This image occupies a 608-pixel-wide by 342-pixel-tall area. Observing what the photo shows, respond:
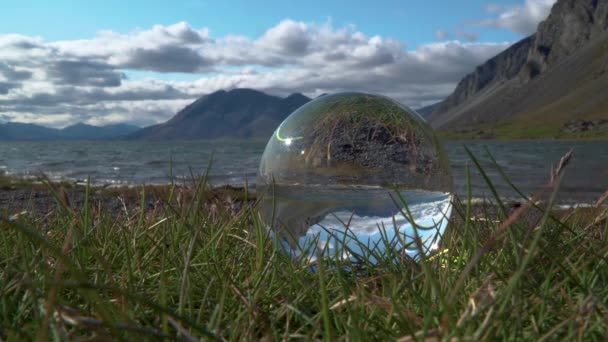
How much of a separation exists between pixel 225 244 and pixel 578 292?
158cm

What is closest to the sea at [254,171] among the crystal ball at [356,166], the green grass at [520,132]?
the crystal ball at [356,166]

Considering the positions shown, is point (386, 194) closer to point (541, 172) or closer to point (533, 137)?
point (541, 172)

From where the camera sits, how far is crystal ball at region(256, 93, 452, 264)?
2.71 meters

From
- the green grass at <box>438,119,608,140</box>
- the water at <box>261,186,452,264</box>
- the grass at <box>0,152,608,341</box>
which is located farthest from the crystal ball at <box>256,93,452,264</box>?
the green grass at <box>438,119,608,140</box>

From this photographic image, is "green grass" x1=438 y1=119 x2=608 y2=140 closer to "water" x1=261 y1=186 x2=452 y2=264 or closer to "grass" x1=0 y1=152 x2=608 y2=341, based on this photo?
"water" x1=261 y1=186 x2=452 y2=264

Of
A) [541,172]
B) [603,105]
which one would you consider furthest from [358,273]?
[603,105]

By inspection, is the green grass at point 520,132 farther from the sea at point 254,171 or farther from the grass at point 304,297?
the grass at point 304,297

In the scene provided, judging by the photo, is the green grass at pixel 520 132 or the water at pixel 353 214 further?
the green grass at pixel 520 132

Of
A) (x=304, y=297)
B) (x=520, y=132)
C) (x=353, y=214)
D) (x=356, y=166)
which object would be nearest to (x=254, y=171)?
(x=356, y=166)

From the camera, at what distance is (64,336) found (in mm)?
1126

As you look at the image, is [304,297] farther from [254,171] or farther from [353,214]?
[254,171]

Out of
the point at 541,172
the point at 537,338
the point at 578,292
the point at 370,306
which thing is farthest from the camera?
the point at 541,172

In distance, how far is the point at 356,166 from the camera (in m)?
2.88

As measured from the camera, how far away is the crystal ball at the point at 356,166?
271 centimetres
